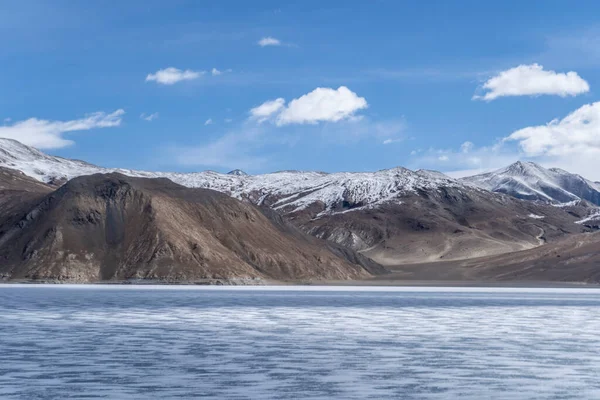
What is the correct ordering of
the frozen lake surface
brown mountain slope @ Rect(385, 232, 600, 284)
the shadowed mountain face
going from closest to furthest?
the frozen lake surface → the shadowed mountain face → brown mountain slope @ Rect(385, 232, 600, 284)

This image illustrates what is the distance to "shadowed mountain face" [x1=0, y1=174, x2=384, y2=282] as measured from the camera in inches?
5059

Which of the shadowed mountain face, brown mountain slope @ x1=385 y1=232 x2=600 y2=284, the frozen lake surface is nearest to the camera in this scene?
the frozen lake surface

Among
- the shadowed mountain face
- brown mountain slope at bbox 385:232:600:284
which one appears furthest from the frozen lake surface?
brown mountain slope at bbox 385:232:600:284

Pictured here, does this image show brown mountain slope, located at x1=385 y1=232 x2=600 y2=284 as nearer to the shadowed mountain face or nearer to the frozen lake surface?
the shadowed mountain face

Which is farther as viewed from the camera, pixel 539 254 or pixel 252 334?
pixel 539 254

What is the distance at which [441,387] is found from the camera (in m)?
23.3

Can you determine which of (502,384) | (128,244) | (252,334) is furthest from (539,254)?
(502,384)

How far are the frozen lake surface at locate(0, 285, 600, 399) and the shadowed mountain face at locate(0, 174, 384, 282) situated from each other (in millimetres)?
81031

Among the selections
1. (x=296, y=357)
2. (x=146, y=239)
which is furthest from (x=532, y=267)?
(x=296, y=357)

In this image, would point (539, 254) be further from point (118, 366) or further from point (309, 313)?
point (118, 366)

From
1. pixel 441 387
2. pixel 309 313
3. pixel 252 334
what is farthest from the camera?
pixel 309 313

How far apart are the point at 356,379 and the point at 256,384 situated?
8.93ft

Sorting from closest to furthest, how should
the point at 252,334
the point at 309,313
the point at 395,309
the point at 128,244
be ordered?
the point at 252,334, the point at 309,313, the point at 395,309, the point at 128,244

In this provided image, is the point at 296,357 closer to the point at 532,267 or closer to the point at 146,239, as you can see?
the point at 146,239
